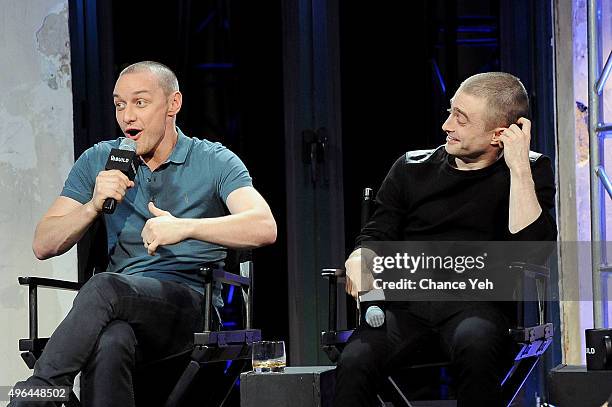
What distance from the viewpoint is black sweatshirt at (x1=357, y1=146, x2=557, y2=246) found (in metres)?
2.87

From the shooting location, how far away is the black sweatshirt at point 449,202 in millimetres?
2867

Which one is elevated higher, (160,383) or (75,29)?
(75,29)

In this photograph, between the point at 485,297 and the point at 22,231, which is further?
the point at 22,231

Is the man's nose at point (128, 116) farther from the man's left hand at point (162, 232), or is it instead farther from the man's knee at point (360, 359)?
the man's knee at point (360, 359)

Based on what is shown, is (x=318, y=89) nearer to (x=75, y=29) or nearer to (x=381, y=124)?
(x=381, y=124)

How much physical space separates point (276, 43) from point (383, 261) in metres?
1.83

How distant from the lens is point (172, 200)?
303cm

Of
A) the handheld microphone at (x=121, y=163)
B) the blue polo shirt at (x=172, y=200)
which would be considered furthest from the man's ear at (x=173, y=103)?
the handheld microphone at (x=121, y=163)

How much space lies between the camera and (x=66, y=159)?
166 inches

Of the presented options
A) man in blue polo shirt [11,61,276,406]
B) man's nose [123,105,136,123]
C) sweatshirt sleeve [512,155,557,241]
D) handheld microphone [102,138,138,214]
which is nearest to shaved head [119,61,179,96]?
man in blue polo shirt [11,61,276,406]

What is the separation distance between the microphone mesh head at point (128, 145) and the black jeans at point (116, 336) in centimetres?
38

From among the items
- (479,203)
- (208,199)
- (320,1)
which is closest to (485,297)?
(479,203)

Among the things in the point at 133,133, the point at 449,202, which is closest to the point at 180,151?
the point at 133,133

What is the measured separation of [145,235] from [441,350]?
88cm
